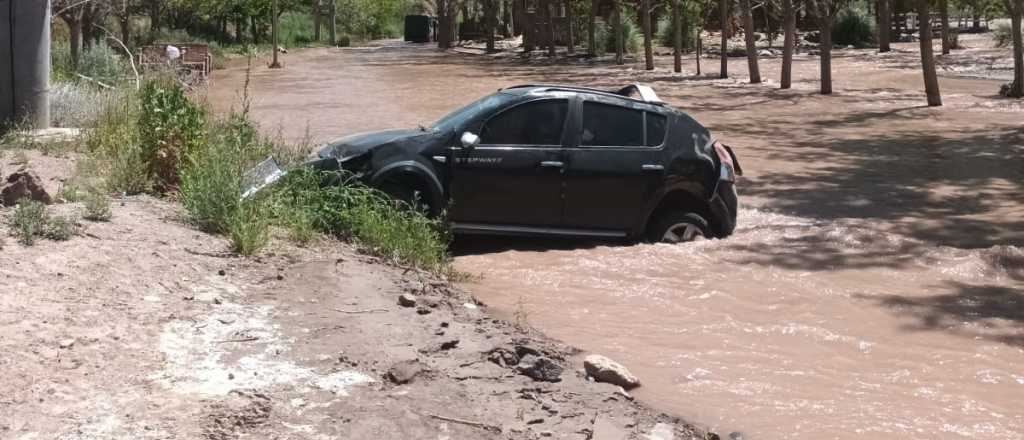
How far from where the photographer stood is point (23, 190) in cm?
848

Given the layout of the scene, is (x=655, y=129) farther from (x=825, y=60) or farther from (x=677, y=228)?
(x=825, y=60)

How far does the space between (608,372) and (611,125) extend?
417 centimetres

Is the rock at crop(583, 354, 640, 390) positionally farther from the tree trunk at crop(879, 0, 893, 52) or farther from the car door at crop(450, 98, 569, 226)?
the tree trunk at crop(879, 0, 893, 52)

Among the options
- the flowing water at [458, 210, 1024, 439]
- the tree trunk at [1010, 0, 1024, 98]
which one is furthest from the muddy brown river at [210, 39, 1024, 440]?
the tree trunk at [1010, 0, 1024, 98]

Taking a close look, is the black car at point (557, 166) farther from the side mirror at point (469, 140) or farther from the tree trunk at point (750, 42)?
the tree trunk at point (750, 42)

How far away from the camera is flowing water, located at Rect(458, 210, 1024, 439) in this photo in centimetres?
664

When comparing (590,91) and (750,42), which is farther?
(750,42)

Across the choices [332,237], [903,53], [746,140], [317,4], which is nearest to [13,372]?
[332,237]

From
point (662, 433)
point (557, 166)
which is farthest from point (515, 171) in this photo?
point (662, 433)

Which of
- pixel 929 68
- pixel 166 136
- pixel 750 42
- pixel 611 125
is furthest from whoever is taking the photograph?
pixel 750 42

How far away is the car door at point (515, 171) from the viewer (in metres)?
10.0

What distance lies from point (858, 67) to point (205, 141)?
3232cm

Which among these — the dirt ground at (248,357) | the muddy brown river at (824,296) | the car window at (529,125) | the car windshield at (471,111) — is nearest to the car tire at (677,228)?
the muddy brown river at (824,296)

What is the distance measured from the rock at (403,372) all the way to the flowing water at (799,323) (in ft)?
4.56
